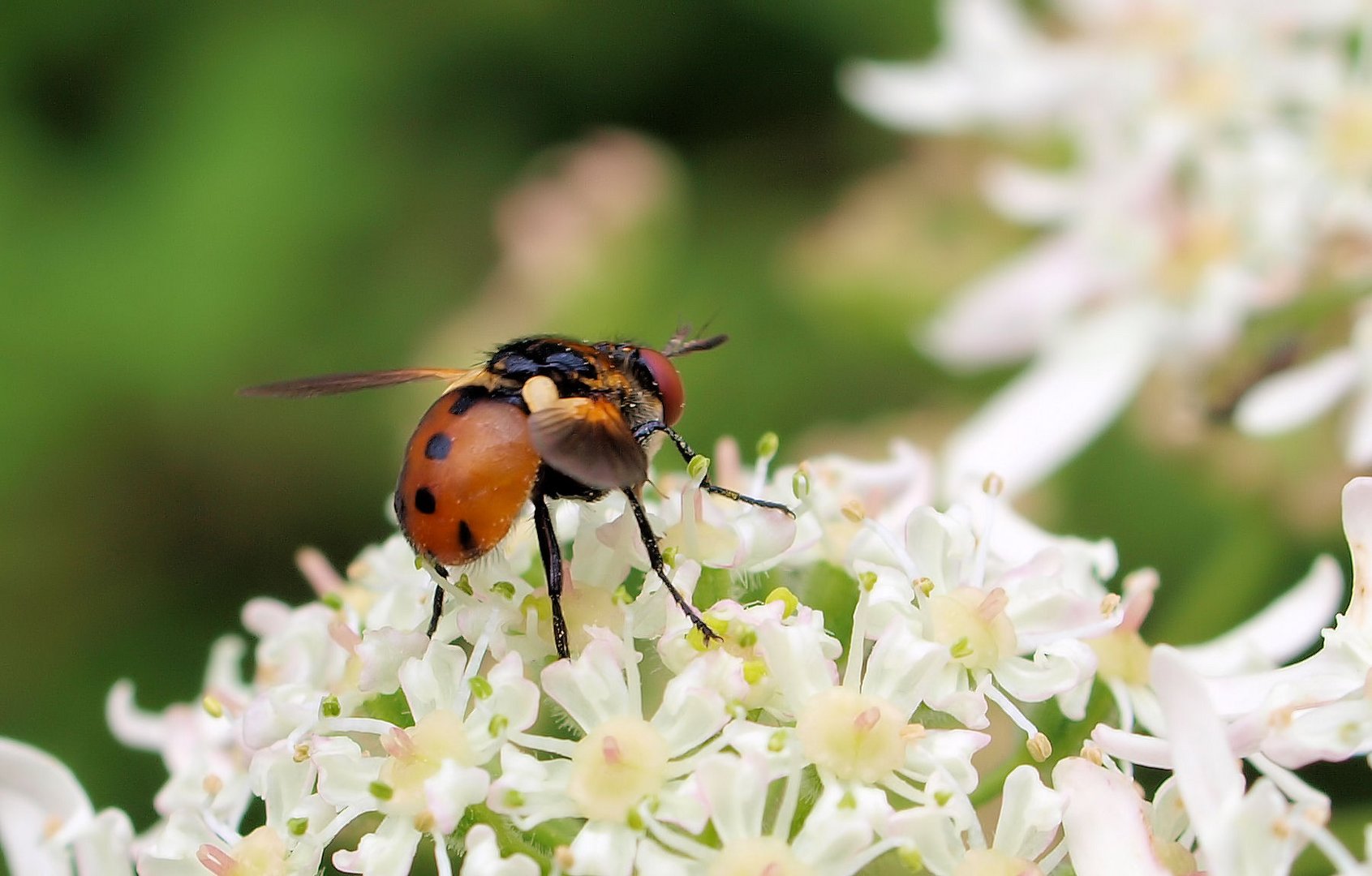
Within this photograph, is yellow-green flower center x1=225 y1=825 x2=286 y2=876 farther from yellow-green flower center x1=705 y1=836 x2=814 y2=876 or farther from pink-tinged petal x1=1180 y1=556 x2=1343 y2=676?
pink-tinged petal x1=1180 y1=556 x2=1343 y2=676

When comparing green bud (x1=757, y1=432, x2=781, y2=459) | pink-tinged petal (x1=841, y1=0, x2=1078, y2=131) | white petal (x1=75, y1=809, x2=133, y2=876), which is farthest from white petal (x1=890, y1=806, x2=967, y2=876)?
pink-tinged petal (x1=841, y1=0, x2=1078, y2=131)

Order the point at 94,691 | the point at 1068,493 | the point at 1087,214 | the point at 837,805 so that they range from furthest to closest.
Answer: the point at 94,691, the point at 1068,493, the point at 1087,214, the point at 837,805

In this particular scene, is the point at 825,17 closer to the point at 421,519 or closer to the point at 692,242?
the point at 692,242

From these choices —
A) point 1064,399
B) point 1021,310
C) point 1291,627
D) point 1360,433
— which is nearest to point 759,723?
point 1291,627

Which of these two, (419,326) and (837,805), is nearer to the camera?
(837,805)

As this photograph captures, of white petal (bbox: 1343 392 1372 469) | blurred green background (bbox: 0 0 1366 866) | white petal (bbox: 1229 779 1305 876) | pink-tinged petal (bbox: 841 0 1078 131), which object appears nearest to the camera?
white petal (bbox: 1229 779 1305 876)

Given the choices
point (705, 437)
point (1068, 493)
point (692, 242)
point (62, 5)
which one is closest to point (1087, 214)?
point (1068, 493)

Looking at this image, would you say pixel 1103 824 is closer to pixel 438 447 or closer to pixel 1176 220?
pixel 438 447

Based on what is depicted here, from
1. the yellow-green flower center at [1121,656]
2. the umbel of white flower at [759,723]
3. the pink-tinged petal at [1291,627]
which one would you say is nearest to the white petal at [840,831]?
the umbel of white flower at [759,723]
